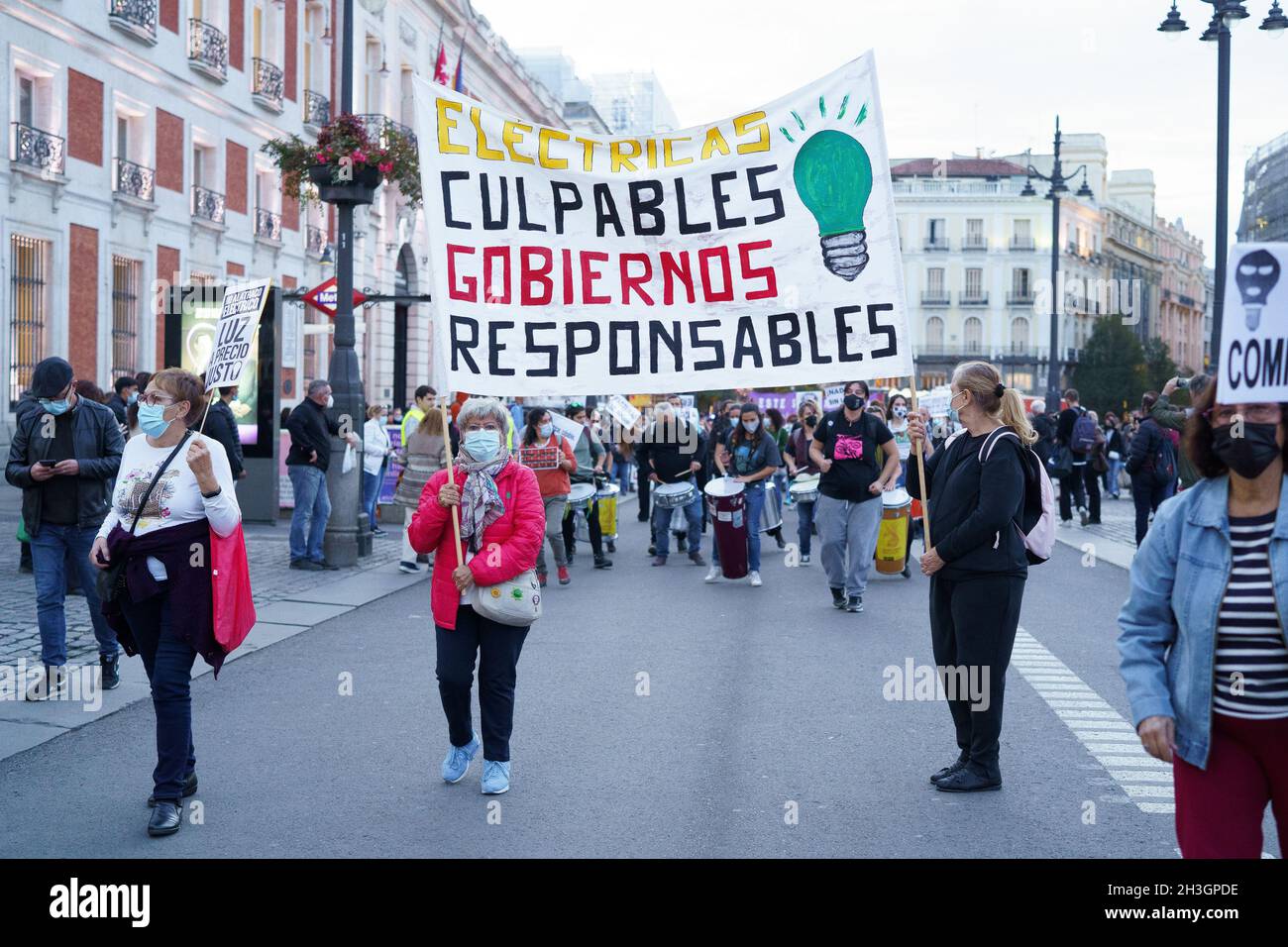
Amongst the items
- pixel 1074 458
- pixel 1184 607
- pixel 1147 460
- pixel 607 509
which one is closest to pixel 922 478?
pixel 1184 607

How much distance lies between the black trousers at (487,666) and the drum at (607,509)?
32.9 feet

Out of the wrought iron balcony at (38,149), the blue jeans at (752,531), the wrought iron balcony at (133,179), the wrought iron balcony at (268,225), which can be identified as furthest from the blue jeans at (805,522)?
the wrought iron balcony at (268,225)

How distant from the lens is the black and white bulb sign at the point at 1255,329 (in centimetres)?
356

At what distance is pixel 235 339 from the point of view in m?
7.88

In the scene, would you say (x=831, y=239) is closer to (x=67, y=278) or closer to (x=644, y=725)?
(x=644, y=725)

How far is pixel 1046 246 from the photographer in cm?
9600

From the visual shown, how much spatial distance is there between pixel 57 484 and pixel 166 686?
2842 millimetres

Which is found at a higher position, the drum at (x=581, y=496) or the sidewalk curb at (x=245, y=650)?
the drum at (x=581, y=496)

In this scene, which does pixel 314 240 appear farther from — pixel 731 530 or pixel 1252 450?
pixel 1252 450

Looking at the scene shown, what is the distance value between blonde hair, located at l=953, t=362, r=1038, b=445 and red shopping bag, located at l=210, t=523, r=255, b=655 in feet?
10.0

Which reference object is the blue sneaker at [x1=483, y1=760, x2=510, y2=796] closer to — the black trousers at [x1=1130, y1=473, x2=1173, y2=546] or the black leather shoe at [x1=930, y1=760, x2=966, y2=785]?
the black leather shoe at [x1=930, y1=760, x2=966, y2=785]

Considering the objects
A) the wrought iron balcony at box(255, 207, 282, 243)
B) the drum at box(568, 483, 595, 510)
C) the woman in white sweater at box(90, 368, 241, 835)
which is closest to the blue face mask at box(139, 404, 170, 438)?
the woman in white sweater at box(90, 368, 241, 835)

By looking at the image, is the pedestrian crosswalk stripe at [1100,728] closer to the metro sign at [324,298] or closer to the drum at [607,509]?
the drum at [607,509]
